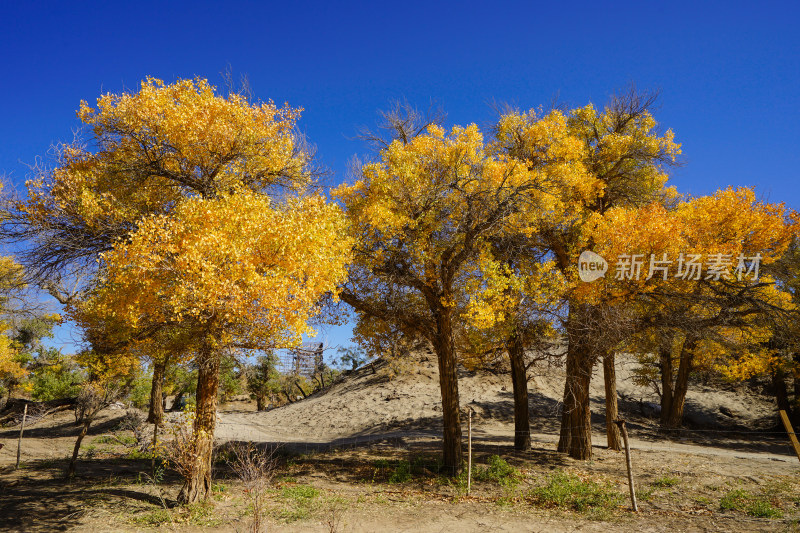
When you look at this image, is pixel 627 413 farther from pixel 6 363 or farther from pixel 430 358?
pixel 6 363

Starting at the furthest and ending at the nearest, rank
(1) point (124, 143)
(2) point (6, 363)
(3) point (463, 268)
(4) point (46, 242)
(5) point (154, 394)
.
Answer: (2) point (6, 363)
(5) point (154, 394)
(3) point (463, 268)
(1) point (124, 143)
(4) point (46, 242)

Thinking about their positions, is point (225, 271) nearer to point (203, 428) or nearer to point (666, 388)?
point (203, 428)

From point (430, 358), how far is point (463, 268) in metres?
23.4

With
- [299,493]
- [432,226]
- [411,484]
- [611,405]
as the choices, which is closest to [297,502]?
A: [299,493]

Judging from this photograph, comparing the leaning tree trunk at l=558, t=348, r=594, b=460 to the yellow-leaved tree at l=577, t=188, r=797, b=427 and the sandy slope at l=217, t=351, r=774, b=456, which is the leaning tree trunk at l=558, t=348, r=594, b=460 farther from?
the sandy slope at l=217, t=351, r=774, b=456

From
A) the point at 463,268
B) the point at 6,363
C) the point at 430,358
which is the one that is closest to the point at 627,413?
the point at 430,358

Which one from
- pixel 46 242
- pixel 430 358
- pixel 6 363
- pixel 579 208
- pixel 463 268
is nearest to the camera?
pixel 46 242

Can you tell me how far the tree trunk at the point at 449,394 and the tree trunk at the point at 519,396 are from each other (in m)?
3.22

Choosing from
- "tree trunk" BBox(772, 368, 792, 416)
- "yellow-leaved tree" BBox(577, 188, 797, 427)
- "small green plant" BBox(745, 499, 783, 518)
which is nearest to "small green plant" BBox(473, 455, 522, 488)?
"small green plant" BBox(745, 499, 783, 518)

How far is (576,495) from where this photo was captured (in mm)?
10859

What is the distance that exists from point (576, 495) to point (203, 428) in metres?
8.95

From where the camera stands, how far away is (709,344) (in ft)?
57.3

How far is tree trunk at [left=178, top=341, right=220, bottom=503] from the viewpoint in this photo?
9938mm

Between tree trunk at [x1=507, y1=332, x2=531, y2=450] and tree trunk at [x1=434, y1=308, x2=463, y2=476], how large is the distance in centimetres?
322
